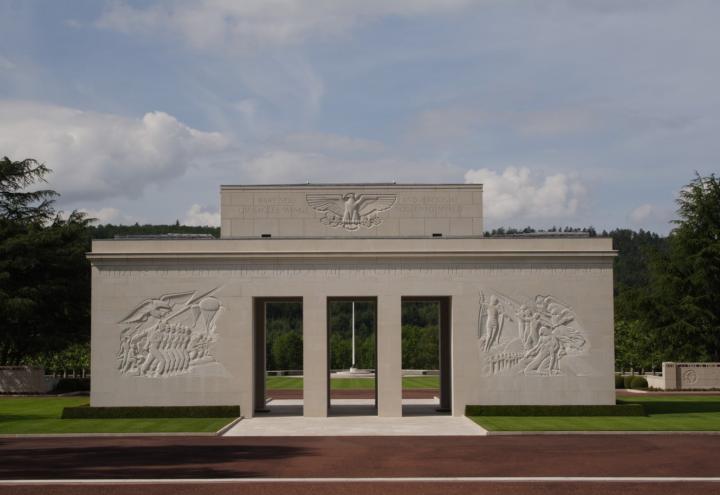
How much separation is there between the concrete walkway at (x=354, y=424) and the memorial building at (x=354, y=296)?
1209 millimetres

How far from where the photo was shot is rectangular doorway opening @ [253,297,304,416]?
164ft

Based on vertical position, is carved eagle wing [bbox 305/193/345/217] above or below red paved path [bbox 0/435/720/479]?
above

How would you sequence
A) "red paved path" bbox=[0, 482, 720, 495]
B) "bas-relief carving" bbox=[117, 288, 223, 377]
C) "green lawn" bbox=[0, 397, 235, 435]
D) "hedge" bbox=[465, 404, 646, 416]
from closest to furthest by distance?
"red paved path" bbox=[0, 482, 720, 495] < "green lawn" bbox=[0, 397, 235, 435] < "hedge" bbox=[465, 404, 646, 416] < "bas-relief carving" bbox=[117, 288, 223, 377]

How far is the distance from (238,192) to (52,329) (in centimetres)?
2678

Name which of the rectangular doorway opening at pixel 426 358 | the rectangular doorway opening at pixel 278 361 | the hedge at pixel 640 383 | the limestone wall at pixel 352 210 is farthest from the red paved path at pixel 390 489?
the hedge at pixel 640 383

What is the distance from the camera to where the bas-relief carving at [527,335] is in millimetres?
44125

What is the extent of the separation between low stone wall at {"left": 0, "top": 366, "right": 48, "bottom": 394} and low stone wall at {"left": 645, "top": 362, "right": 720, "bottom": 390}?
44763mm

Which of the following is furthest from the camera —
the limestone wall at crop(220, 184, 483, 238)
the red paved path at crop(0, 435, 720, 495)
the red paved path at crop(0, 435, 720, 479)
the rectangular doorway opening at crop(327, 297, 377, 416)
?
the rectangular doorway opening at crop(327, 297, 377, 416)

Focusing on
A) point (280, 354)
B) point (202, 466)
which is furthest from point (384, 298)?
point (280, 354)

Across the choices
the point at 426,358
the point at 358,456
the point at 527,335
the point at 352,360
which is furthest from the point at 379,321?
the point at 426,358

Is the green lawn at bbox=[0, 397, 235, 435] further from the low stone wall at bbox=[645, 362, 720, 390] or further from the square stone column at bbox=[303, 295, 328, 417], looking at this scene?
the low stone wall at bbox=[645, 362, 720, 390]

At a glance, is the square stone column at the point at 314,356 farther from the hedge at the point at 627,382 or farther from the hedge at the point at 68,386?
the hedge at the point at 627,382

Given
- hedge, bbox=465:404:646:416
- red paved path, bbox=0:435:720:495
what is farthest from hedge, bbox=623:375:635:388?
red paved path, bbox=0:435:720:495

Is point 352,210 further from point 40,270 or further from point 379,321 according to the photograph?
point 40,270
